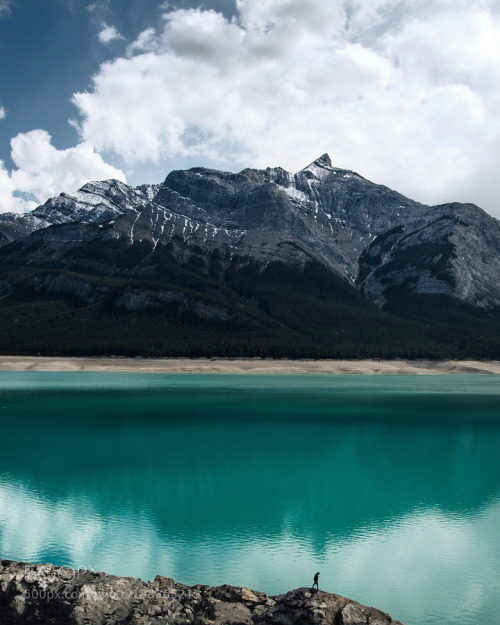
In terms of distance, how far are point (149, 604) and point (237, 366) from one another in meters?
115

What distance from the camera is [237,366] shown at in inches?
4966

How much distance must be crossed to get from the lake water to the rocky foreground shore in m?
3.38

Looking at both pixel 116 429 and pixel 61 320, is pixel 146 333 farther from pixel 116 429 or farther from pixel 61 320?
pixel 116 429

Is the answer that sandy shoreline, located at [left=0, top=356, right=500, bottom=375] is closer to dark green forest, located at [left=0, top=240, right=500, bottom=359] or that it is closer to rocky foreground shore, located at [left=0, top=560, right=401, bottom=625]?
dark green forest, located at [left=0, top=240, right=500, bottom=359]

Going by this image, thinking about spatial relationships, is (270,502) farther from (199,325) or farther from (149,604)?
(199,325)

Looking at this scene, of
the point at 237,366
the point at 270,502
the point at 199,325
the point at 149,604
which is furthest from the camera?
the point at 199,325

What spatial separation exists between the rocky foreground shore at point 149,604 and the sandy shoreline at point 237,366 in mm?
107404

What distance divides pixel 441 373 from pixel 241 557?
124596 millimetres

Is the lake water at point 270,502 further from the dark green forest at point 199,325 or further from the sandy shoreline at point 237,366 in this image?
the dark green forest at point 199,325

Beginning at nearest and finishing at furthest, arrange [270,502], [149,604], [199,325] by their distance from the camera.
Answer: [149,604], [270,502], [199,325]

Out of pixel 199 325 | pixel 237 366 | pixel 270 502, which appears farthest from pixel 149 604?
pixel 199 325

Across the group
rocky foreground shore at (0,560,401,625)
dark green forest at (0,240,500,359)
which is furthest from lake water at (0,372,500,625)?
dark green forest at (0,240,500,359)

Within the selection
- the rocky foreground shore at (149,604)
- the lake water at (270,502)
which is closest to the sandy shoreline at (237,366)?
the lake water at (270,502)

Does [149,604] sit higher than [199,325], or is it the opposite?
[199,325]
